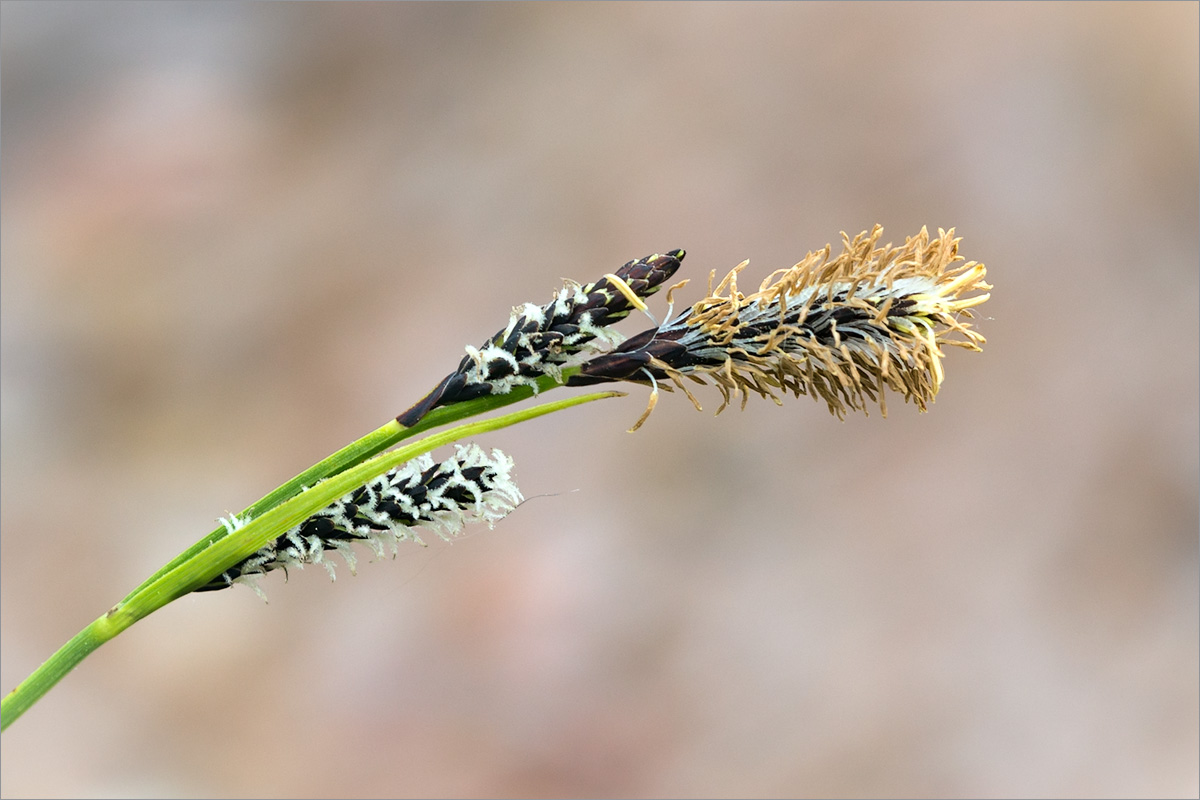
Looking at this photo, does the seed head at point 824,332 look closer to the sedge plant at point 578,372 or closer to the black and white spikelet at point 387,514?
the sedge plant at point 578,372

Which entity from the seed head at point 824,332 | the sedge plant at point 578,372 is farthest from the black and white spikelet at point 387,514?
the seed head at point 824,332

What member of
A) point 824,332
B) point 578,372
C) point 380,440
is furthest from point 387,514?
point 824,332

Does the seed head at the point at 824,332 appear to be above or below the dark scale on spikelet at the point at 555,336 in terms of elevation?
below

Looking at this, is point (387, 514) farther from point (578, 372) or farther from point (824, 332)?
point (824, 332)

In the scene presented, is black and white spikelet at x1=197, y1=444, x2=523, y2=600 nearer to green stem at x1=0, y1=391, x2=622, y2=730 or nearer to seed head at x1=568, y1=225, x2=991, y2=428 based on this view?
green stem at x1=0, y1=391, x2=622, y2=730

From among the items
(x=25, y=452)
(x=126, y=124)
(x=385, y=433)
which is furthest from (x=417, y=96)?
(x=385, y=433)

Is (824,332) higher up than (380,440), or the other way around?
(380,440)

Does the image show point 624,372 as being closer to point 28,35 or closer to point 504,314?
point 504,314

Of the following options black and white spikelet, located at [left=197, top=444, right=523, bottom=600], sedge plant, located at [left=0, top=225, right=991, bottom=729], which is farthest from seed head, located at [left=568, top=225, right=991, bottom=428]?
black and white spikelet, located at [left=197, top=444, right=523, bottom=600]
